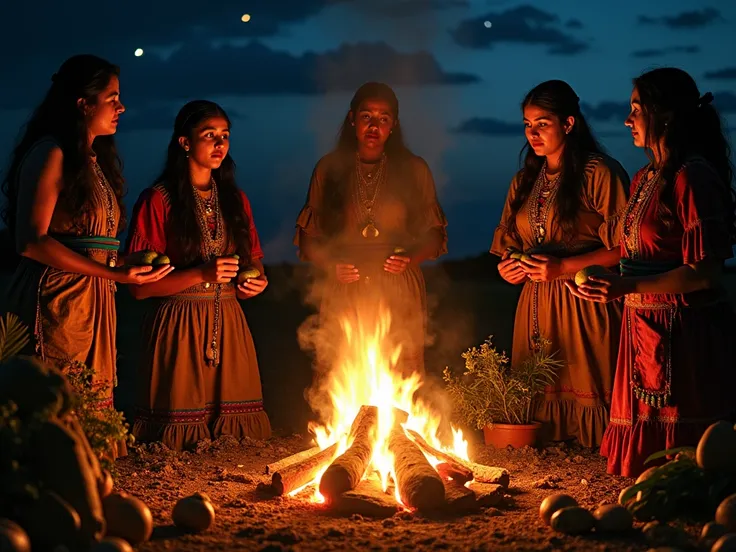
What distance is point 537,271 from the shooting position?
23.4 ft

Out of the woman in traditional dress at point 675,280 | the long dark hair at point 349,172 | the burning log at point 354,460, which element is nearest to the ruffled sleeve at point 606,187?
the woman in traditional dress at point 675,280

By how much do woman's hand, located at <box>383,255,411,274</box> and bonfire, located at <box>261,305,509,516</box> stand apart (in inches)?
14.8

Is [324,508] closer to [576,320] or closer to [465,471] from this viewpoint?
[465,471]

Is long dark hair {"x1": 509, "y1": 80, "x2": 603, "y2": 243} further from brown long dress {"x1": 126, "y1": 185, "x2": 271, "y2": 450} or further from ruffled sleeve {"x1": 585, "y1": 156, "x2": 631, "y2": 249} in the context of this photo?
brown long dress {"x1": 126, "y1": 185, "x2": 271, "y2": 450}

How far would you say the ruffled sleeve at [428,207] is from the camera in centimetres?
789

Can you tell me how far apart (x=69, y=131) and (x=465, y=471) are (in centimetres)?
329

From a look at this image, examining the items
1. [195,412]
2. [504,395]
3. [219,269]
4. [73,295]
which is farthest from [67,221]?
[504,395]

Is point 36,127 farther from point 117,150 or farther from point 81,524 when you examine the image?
point 81,524

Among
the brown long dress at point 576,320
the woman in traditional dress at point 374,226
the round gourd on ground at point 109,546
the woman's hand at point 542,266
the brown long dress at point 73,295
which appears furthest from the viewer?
the woman in traditional dress at point 374,226

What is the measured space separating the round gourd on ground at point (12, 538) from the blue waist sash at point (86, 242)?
2.85 m

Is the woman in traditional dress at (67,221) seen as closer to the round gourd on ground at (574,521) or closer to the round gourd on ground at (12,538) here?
the round gourd on ground at (12,538)

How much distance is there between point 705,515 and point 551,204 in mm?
2965

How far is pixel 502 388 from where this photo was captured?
7469 mm

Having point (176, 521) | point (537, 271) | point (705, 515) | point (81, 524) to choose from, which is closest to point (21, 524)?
point (81, 524)
